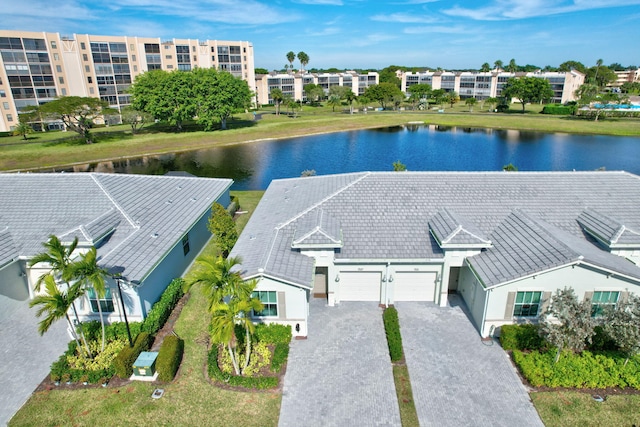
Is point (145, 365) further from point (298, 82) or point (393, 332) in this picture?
point (298, 82)

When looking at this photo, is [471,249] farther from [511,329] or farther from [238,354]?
[238,354]

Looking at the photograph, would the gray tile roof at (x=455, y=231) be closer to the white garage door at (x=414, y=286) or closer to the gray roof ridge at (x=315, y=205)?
the white garage door at (x=414, y=286)

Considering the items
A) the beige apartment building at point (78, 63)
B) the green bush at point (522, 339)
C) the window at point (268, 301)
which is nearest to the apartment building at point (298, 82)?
the beige apartment building at point (78, 63)

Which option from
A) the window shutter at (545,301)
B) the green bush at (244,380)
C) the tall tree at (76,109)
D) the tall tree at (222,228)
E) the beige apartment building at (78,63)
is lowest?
the green bush at (244,380)

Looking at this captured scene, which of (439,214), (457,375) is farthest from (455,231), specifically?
(457,375)

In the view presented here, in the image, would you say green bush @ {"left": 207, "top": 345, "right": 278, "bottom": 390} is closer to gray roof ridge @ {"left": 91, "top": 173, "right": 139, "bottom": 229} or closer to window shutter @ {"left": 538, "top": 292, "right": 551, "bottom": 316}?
gray roof ridge @ {"left": 91, "top": 173, "right": 139, "bottom": 229}

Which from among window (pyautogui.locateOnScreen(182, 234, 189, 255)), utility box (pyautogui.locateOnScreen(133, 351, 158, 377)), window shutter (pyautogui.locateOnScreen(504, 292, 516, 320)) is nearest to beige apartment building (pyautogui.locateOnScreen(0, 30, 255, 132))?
window (pyautogui.locateOnScreen(182, 234, 189, 255))
